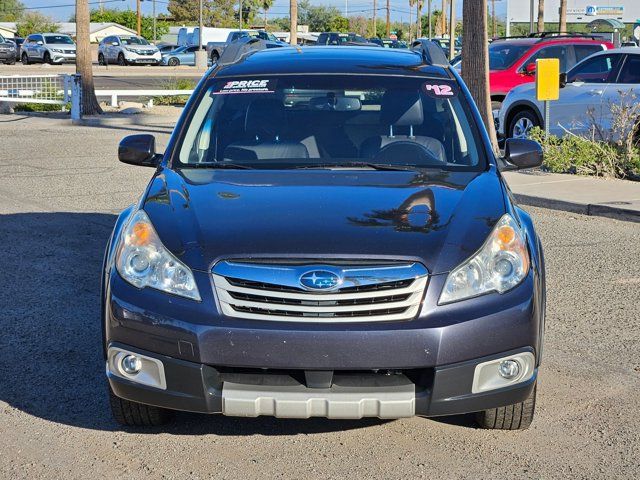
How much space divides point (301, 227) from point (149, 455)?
46.6 inches

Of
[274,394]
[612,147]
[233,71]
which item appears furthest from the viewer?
[612,147]

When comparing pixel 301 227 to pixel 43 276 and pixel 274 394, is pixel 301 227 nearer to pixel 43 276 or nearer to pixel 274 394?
pixel 274 394

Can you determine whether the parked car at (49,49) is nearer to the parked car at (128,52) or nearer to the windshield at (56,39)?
the windshield at (56,39)

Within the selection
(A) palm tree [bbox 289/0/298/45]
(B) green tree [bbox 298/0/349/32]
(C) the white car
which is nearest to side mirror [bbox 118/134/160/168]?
(C) the white car

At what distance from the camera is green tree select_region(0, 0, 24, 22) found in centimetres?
12711

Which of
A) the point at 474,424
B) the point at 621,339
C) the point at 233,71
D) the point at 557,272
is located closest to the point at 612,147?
the point at 557,272

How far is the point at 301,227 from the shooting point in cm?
441

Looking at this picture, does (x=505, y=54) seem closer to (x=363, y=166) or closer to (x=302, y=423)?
(x=363, y=166)

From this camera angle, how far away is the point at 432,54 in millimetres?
6457

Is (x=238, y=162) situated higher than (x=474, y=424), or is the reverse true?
(x=238, y=162)

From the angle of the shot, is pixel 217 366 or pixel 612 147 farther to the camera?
pixel 612 147

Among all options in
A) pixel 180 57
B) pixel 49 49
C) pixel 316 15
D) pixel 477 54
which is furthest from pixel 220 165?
pixel 316 15

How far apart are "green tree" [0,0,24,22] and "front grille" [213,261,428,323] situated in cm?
12803

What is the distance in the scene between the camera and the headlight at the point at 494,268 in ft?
13.8
